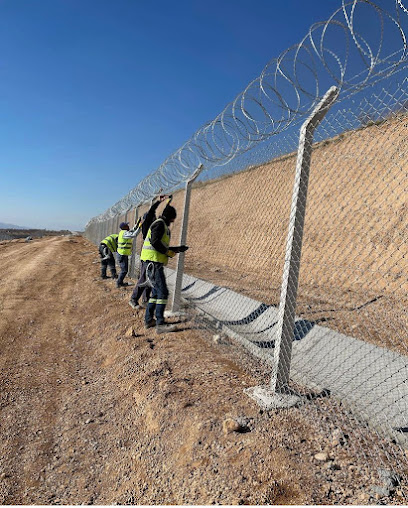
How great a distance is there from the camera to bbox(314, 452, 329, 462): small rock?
97.3 inches

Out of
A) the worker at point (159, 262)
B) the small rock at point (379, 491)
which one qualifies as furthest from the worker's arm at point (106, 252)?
the small rock at point (379, 491)

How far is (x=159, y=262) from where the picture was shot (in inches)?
214

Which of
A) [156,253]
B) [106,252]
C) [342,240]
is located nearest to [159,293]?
[156,253]

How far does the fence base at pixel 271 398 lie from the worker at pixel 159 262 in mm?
2298

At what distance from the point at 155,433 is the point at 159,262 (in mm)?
2619

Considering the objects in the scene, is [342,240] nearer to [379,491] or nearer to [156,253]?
[156,253]

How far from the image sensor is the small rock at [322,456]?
2471mm

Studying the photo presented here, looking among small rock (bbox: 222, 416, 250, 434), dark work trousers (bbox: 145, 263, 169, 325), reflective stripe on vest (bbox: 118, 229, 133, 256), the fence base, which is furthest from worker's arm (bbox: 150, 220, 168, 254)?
reflective stripe on vest (bbox: 118, 229, 133, 256)

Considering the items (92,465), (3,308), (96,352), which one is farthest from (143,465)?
(3,308)

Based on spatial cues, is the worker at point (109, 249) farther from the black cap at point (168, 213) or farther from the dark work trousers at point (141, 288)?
the black cap at point (168, 213)

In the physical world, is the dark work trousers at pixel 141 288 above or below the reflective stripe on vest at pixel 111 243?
below

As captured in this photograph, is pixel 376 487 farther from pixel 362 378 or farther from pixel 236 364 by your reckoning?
pixel 236 364

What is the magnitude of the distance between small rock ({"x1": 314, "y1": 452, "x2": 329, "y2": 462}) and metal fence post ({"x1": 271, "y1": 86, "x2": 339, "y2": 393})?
73 centimetres

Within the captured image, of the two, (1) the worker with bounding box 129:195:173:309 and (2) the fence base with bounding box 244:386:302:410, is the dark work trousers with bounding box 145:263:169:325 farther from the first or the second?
(2) the fence base with bounding box 244:386:302:410
